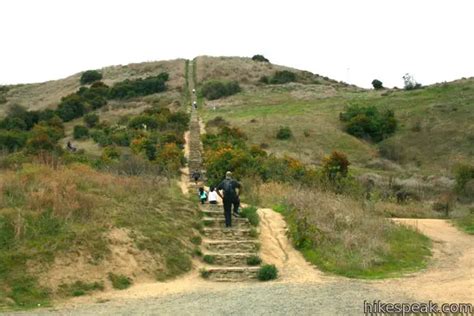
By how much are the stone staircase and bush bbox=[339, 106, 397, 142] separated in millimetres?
30076

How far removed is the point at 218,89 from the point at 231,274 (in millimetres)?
48323

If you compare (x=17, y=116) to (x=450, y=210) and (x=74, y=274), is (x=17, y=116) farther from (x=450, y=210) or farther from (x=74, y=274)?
(x=74, y=274)

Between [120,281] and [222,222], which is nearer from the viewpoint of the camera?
[120,281]

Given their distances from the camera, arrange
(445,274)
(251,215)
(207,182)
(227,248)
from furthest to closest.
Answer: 1. (207,182)
2. (251,215)
3. (227,248)
4. (445,274)

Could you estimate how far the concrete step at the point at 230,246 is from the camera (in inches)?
571

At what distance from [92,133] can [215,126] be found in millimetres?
8607

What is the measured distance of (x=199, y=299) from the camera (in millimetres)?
10875

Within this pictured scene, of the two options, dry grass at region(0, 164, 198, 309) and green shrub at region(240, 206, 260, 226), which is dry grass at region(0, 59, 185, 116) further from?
dry grass at region(0, 164, 198, 309)

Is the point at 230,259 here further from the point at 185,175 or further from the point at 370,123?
the point at 370,123

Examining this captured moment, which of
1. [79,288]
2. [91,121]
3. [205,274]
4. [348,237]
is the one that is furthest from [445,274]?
[91,121]

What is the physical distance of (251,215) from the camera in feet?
53.6

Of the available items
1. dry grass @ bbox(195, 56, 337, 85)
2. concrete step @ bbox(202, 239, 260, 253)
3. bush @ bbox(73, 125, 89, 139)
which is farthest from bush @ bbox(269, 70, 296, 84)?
concrete step @ bbox(202, 239, 260, 253)

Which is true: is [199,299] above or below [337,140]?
below

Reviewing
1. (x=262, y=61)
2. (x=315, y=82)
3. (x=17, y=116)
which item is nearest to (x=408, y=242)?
(x=17, y=116)
